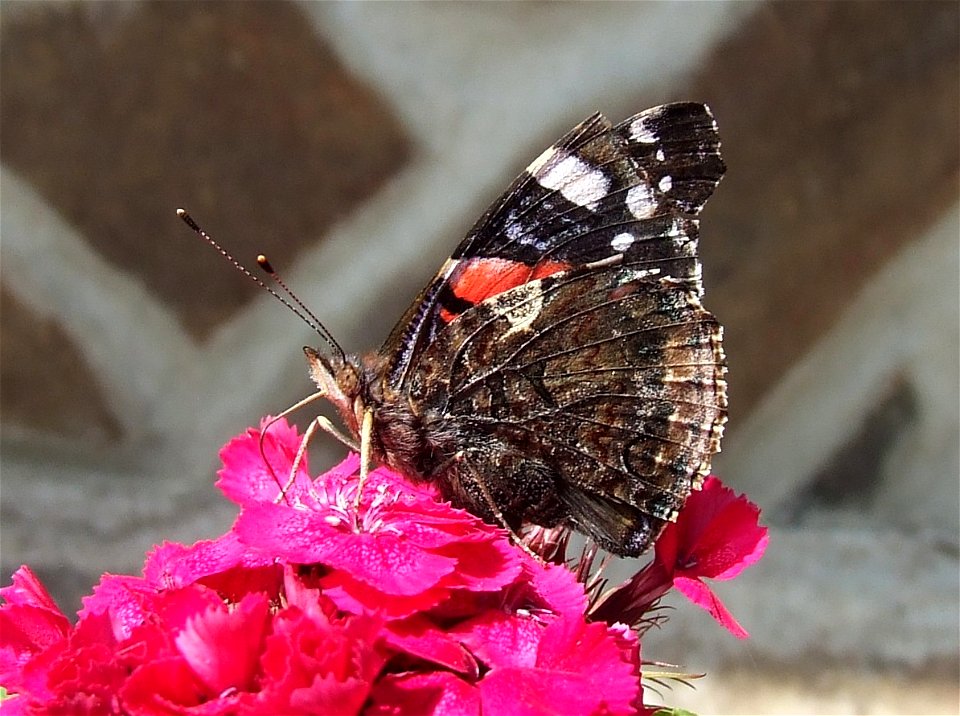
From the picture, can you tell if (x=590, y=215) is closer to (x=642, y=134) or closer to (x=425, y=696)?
(x=642, y=134)

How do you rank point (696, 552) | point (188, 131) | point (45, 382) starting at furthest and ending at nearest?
point (45, 382), point (188, 131), point (696, 552)

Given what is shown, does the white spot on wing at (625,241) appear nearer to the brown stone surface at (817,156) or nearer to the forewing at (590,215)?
the forewing at (590,215)

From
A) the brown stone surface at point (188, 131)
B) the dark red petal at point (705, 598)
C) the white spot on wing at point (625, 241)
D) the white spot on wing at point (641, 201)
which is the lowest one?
the dark red petal at point (705, 598)

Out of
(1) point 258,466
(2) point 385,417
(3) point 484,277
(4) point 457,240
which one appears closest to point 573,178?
(3) point 484,277

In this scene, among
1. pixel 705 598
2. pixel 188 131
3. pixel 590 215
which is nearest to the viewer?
pixel 705 598

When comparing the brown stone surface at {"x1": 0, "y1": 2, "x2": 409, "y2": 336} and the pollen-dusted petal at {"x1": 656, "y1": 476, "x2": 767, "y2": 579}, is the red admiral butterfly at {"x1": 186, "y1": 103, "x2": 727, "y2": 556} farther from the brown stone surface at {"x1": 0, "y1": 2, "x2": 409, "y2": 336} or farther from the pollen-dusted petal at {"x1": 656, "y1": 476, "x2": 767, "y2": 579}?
the brown stone surface at {"x1": 0, "y1": 2, "x2": 409, "y2": 336}

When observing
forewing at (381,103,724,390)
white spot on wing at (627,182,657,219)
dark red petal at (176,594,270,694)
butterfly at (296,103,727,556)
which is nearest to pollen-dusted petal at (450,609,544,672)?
dark red petal at (176,594,270,694)

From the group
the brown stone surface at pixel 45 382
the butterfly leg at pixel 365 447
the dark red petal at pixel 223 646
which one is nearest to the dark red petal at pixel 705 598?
the butterfly leg at pixel 365 447
